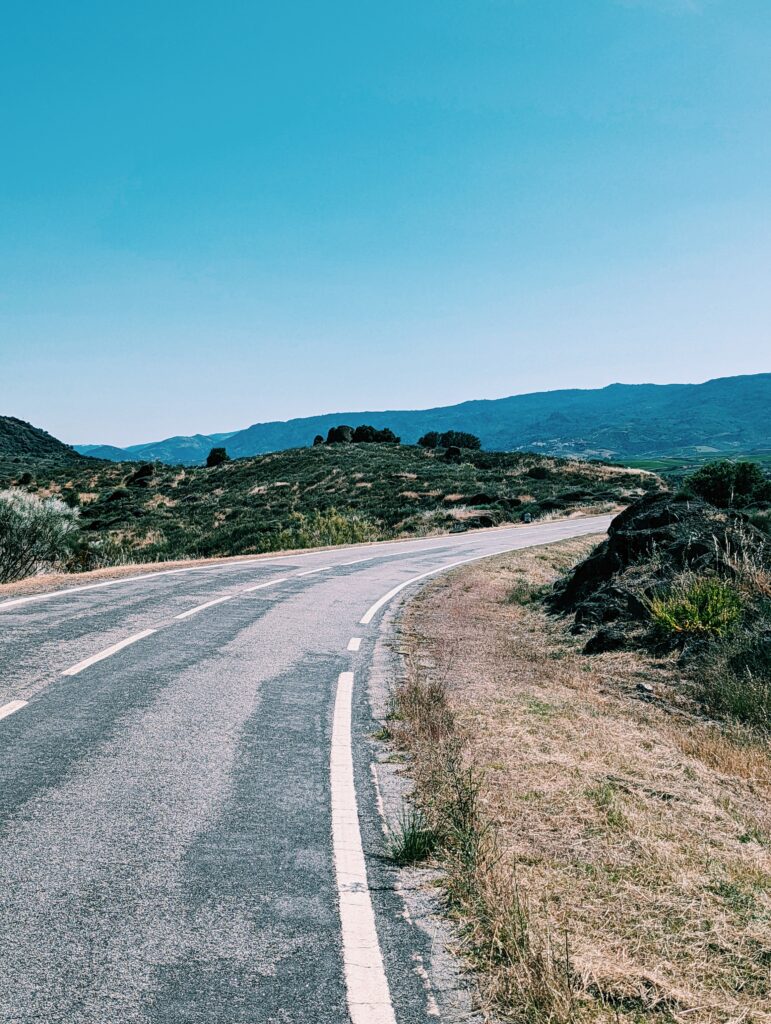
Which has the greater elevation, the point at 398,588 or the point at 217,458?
the point at 217,458

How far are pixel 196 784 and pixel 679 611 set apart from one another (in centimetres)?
715

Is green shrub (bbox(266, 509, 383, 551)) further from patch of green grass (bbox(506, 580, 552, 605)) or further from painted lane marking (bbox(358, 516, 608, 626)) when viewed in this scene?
patch of green grass (bbox(506, 580, 552, 605))

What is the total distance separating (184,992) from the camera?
2.79m

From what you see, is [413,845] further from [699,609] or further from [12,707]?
[699,609]

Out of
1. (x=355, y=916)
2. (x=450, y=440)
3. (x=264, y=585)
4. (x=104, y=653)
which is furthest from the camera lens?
(x=450, y=440)

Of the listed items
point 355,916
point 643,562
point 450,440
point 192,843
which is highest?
point 450,440

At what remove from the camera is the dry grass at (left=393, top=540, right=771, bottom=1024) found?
2881mm

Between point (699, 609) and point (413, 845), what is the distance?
22.9 feet

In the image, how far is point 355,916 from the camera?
3.40 meters

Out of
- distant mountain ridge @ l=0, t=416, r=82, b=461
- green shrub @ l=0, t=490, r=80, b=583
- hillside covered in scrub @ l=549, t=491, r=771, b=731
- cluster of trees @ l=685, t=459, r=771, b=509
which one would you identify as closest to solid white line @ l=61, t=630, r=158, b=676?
hillside covered in scrub @ l=549, t=491, r=771, b=731

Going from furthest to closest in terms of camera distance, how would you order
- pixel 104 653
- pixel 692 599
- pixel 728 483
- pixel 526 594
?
pixel 728 483 → pixel 526 594 → pixel 692 599 → pixel 104 653

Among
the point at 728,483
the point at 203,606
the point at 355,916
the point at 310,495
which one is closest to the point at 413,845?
the point at 355,916

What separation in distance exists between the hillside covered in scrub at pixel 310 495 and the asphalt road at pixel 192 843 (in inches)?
725

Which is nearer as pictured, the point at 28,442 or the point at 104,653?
the point at 104,653
